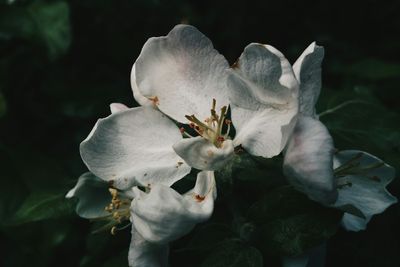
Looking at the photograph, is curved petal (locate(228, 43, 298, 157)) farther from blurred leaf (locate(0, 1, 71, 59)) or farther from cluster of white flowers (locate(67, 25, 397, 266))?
blurred leaf (locate(0, 1, 71, 59))

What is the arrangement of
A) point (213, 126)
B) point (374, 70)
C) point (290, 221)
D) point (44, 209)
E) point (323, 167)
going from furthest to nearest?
point (374, 70), point (44, 209), point (213, 126), point (290, 221), point (323, 167)

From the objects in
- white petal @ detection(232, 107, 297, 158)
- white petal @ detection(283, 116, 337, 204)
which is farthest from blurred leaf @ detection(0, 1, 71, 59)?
white petal @ detection(283, 116, 337, 204)

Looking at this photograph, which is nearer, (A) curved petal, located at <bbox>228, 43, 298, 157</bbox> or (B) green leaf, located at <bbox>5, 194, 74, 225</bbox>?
(A) curved petal, located at <bbox>228, 43, 298, 157</bbox>

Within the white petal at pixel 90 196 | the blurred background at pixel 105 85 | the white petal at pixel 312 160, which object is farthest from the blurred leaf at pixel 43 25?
the white petal at pixel 312 160

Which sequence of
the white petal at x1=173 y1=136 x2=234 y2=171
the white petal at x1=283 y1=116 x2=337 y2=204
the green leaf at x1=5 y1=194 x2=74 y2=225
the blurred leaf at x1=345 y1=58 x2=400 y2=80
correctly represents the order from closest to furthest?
the white petal at x1=283 y1=116 x2=337 y2=204, the white petal at x1=173 y1=136 x2=234 y2=171, the green leaf at x1=5 y1=194 x2=74 y2=225, the blurred leaf at x1=345 y1=58 x2=400 y2=80

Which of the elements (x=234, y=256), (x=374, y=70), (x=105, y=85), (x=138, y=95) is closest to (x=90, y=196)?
(x=138, y=95)

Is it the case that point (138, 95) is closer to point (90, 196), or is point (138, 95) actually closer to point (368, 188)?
point (90, 196)

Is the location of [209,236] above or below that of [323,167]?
below
